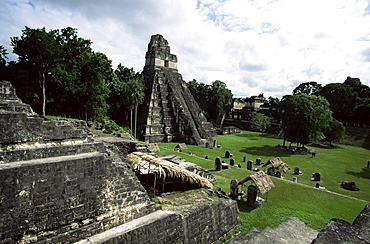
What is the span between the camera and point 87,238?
556 centimetres

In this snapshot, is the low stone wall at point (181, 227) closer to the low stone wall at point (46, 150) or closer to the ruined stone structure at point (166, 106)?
the low stone wall at point (46, 150)

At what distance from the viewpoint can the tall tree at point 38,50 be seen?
17.4m

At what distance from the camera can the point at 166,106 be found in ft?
99.2

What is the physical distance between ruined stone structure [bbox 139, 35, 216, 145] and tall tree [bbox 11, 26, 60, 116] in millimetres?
12592

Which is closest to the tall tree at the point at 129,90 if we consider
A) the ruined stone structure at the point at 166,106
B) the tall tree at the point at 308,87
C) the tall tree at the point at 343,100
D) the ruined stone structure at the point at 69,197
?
the ruined stone structure at the point at 166,106

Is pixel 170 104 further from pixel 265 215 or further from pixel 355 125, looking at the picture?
pixel 355 125

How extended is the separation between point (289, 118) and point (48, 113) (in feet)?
94.6

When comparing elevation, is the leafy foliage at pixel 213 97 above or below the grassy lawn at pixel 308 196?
above

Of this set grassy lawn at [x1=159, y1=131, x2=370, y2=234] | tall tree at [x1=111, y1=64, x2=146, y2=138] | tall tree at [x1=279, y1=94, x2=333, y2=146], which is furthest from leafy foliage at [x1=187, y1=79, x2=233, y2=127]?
grassy lawn at [x1=159, y1=131, x2=370, y2=234]

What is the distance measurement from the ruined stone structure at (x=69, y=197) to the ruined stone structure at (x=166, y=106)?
1978 centimetres

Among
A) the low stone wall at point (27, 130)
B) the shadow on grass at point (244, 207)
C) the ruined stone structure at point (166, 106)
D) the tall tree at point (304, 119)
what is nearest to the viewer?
the low stone wall at point (27, 130)

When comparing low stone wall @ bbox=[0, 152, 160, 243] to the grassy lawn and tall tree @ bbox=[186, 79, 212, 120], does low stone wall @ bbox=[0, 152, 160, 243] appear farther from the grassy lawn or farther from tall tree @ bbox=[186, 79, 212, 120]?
tall tree @ bbox=[186, 79, 212, 120]

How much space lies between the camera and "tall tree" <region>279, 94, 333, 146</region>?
83.5 feet

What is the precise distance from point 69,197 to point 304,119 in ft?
89.6
